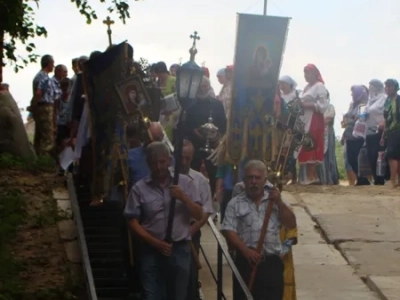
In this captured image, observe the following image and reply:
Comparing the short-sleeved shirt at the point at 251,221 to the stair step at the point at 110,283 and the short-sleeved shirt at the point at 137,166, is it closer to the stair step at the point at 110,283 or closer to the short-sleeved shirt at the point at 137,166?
the short-sleeved shirt at the point at 137,166

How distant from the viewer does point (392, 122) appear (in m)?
20.5

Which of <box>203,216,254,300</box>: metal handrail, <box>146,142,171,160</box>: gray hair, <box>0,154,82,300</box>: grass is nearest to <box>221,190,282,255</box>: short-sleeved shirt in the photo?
<box>203,216,254,300</box>: metal handrail

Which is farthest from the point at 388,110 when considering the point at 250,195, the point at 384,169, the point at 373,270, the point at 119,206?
the point at 250,195

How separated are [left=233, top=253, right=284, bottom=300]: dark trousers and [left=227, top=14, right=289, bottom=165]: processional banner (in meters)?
1.96

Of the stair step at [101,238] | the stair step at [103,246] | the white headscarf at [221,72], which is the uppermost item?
the white headscarf at [221,72]

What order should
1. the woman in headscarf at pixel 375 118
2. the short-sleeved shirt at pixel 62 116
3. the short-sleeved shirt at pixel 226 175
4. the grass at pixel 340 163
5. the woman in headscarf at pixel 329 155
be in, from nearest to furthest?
the short-sleeved shirt at pixel 226 175 < the short-sleeved shirt at pixel 62 116 < the woman in headscarf at pixel 329 155 < the woman in headscarf at pixel 375 118 < the grass at pixel 340 163

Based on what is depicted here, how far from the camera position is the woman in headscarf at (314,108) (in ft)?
66.8

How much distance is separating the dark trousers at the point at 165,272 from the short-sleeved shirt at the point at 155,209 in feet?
0.43

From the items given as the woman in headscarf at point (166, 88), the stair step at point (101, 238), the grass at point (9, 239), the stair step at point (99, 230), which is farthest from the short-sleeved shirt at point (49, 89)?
the stair step at point (101, 238)

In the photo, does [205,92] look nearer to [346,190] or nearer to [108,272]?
[108,272]

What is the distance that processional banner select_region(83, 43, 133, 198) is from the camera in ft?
46.7

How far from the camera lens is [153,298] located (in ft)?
38.3

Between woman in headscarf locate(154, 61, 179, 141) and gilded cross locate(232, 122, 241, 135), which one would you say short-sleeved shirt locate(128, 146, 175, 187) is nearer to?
gilded cross locate(232, 122, 241, 135)

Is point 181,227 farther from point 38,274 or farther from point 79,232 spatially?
point 38,274
